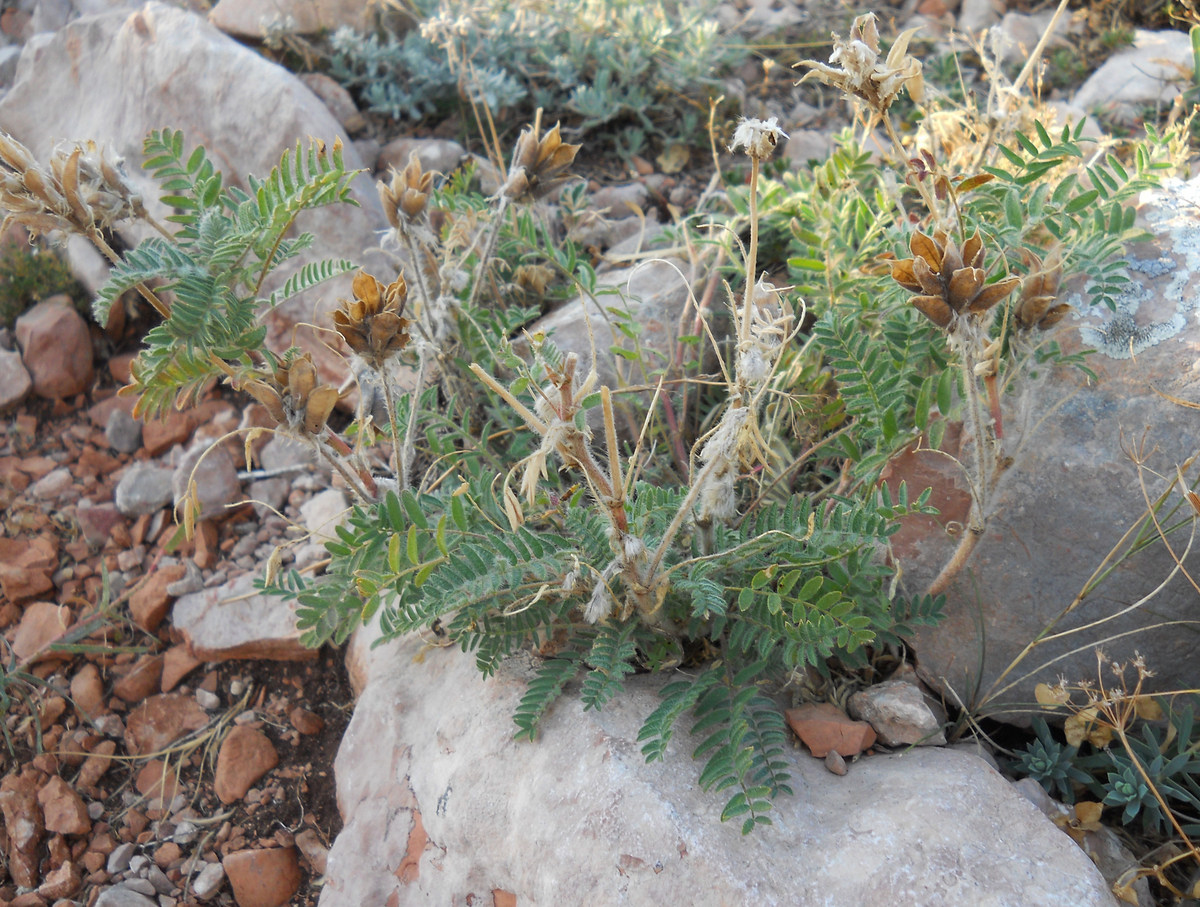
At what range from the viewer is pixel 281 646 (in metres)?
2.53

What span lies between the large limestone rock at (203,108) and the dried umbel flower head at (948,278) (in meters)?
2.07

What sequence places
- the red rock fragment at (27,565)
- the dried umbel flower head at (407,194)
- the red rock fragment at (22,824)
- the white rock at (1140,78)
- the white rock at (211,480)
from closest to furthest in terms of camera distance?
the dried umbel flower head at (407,194), the red rock fragment at (22,824), the red rock fragment at (27,565), the white rock at (211,480), the white rock at (1140,78)

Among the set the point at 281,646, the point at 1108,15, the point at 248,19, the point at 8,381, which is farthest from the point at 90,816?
the point at 1108,15

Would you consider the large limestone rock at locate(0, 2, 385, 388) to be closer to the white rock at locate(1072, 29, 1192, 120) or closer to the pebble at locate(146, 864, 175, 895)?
the pebble at locate(146, 864, 175, 895)

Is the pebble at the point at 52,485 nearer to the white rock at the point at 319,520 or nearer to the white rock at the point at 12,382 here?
the white rock at the point at 12,382

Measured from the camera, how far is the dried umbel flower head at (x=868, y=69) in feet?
4.83

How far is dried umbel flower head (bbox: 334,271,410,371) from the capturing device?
151 centimetres

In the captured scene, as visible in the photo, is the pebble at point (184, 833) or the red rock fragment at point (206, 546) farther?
the red rock fragment at point (206, 546)

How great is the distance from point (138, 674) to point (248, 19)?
118 inches

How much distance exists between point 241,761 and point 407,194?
1569 millimetres

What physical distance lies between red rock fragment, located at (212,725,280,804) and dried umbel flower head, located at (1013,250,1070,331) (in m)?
2.16

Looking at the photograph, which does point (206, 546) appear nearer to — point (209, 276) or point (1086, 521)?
point (209, 276)

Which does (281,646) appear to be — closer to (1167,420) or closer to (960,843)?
(960,843)

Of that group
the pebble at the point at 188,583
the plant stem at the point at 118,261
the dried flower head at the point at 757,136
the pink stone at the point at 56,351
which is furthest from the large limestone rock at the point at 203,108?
the dried flower head at the point at 757,136
